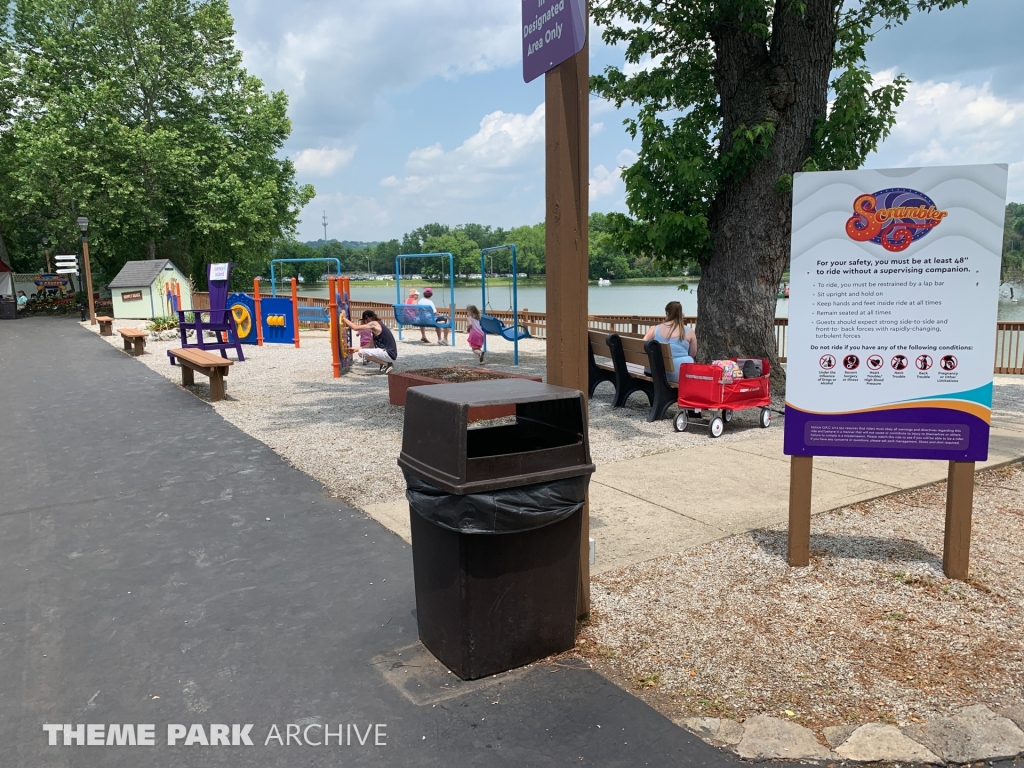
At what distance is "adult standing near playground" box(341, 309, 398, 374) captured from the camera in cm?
1338

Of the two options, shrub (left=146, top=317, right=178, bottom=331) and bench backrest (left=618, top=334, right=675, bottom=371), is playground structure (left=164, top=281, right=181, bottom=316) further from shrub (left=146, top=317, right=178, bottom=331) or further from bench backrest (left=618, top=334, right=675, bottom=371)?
bench backrest (left=618, top=334, right=675, bottom=371)

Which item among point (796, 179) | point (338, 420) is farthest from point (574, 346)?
point (338, 420)

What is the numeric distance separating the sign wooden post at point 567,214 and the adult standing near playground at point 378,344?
10.1 m

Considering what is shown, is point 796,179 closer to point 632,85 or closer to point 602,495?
point 602,495

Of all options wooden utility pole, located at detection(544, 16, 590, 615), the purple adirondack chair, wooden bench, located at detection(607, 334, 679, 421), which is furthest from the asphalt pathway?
the purple adirondack chair

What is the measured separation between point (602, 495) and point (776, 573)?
175 cm

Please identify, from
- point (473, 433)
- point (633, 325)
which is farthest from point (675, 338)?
point (633, 325)

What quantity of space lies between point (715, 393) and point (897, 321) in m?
3.92

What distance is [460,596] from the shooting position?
3088mm

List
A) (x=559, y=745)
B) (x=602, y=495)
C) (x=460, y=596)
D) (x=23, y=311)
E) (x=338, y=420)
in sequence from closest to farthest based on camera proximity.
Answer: (x=559, y=745) < (x=460, y=596) < (x=602, y=495) < (x=338, y=420) < (x=23, y=311)

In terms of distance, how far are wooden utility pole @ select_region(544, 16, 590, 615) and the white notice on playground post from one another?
4.47 feet

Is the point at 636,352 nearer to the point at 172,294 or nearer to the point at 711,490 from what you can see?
the point at 711,490

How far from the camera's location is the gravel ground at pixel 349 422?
269 inches

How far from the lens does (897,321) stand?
4129 millimetres
